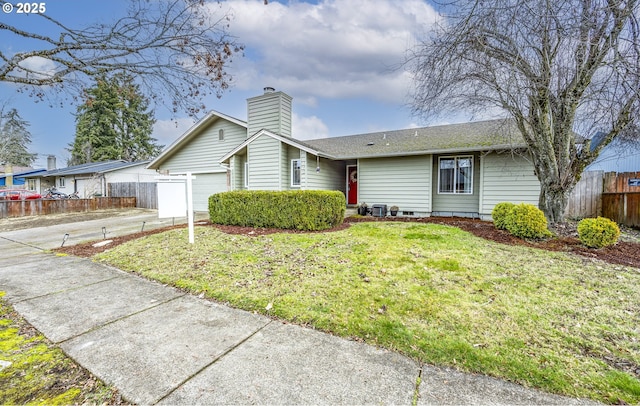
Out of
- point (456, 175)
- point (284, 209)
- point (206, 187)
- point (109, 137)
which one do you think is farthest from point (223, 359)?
point (109, 137)

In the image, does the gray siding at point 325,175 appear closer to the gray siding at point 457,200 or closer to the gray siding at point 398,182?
the gray siding at point 398,182

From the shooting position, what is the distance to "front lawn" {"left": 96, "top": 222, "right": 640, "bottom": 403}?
8.06ft

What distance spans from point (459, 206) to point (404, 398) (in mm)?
10325

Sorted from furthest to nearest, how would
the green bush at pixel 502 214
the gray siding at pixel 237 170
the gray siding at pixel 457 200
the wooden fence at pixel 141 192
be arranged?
the wooden fence at pixel 141 192
the gray siding at pixel 237 170
the gray siding at pixel 457 200
the green bush at pixel 502 214

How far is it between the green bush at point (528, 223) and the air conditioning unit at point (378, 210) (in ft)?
16.3

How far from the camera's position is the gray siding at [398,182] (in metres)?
11.2

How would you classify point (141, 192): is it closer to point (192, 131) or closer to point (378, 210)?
point (192, 131)

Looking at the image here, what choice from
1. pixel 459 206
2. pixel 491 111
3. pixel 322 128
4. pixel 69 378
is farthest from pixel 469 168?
pixel 69 378

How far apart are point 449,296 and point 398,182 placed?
8395 millimetres

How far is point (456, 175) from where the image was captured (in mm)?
11008

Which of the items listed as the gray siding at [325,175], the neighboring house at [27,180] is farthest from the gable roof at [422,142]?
the neighboring house at [27,180]

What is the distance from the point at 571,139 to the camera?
727 cm

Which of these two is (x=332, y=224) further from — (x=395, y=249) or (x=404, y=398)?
(x=404, y=398)

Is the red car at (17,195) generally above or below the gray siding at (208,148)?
below
